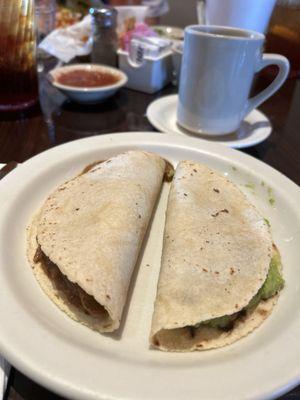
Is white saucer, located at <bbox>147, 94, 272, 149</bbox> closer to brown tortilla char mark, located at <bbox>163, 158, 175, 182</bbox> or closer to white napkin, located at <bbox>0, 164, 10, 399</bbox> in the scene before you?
brown tortilla char mark, located at <bbox>163, 158, 175, 182</bbox>

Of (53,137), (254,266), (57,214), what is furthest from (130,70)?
(254,266)

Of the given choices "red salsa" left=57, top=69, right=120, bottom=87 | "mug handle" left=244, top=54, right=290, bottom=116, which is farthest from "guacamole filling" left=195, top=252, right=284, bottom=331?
"red salsa" left=57, top=69, right=120, bottom=87

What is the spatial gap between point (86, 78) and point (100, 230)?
1.20m

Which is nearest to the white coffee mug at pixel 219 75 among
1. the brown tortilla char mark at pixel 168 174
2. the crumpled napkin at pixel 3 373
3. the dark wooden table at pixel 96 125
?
the dark wooden table at pixel 96 125

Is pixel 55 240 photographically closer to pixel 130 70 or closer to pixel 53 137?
pixel 53 137

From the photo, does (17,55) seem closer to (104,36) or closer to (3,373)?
(104,36)

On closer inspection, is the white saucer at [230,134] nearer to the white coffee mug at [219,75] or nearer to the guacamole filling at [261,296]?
the white coffee mug at [219,75]

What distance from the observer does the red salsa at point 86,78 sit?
5.78ft

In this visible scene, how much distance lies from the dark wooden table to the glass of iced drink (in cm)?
8

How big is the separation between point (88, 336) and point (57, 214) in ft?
1.30

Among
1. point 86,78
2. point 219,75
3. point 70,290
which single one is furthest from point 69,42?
point 70,290

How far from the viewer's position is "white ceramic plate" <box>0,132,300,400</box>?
581 millimetres

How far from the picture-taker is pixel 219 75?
137cm

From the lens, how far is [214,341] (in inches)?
29.9
